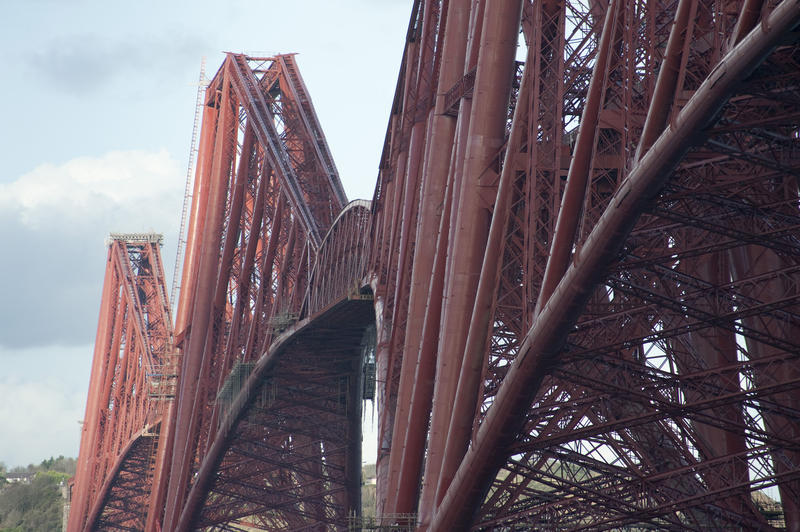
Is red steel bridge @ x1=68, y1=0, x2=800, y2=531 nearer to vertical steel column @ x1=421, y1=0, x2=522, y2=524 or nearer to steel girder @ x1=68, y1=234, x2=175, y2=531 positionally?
vertical steel column @ x1=421, y1=0, x2=522, y2=524

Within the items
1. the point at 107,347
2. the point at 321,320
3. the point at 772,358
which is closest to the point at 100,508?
the point at 107,347

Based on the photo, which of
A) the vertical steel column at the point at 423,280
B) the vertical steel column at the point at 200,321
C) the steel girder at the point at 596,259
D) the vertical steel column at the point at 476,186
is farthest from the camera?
the vertical steel column at the point at 200,321

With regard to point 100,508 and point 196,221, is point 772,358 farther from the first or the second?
point 100,508

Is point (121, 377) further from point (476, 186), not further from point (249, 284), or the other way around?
point (476, 186)

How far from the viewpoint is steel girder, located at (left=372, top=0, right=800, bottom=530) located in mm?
15516

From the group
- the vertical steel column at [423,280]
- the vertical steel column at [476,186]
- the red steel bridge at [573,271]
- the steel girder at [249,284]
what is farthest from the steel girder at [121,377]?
the vertical steel column at [476,186]

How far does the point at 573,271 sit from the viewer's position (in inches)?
642

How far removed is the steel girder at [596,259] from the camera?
15.5 meters

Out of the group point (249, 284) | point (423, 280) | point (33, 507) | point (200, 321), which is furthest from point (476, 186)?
point (33, 507)

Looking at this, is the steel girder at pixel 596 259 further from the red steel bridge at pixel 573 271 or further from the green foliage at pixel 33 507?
the green foliage at pixel 33 507

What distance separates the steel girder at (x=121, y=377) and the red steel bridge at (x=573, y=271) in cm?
5246

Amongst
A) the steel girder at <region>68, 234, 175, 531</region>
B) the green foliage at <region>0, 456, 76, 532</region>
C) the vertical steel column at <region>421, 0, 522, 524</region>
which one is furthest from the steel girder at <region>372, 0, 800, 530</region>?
the green foliage at <region>0, 456, 76, 532</region>

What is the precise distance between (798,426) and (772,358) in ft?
16.7

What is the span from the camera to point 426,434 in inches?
1041
